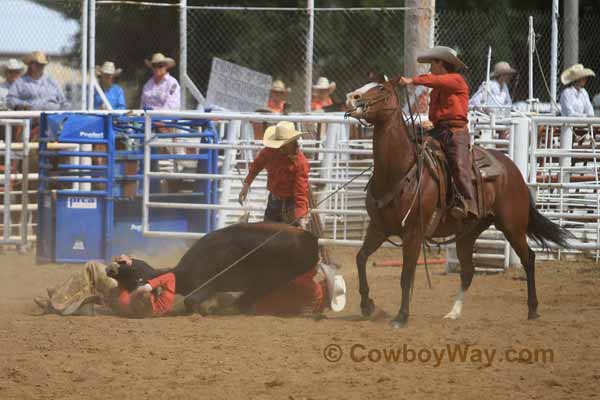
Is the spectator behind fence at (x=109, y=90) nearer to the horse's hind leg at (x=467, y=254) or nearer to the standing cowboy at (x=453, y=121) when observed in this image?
the horse's hind leg at (x=467, y=254)

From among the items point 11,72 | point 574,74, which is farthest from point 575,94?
point 11,72

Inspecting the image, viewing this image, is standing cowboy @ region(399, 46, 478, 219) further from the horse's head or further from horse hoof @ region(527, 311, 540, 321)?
horse hoof @ region(527, 311, 540, 321)

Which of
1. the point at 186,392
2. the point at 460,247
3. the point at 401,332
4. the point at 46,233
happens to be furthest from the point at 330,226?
the point at 186,392

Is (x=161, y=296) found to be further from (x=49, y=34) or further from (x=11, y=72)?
(x=49, y=34)

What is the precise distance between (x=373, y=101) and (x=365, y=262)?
1261 millimetres

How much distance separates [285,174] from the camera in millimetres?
9023

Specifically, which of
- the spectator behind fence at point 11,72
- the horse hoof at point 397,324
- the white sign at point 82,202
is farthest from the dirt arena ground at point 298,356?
the spectator behind fence at point 11,72

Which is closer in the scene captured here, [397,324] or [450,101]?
[397,324]

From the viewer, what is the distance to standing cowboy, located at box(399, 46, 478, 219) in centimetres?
827

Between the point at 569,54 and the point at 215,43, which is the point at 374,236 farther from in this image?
the point at 215,43

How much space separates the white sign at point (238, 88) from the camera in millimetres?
14273

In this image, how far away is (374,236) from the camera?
8.25 meters

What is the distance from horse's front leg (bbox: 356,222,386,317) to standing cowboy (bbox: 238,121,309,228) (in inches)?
28.5

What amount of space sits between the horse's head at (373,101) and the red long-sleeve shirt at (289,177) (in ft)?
3.75
